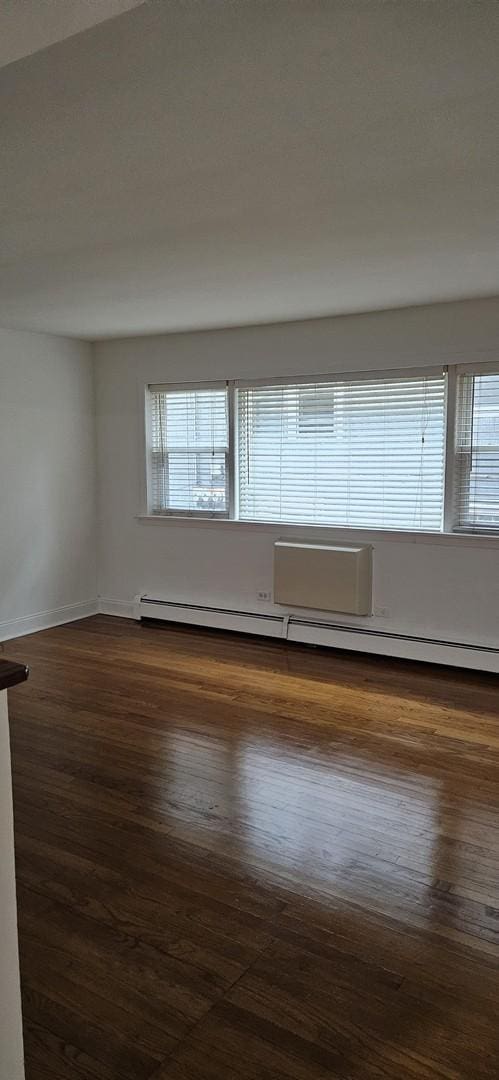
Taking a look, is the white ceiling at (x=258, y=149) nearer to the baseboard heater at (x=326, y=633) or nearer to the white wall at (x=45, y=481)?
the white wall at (x=45, y=481)

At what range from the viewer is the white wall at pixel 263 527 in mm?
4938

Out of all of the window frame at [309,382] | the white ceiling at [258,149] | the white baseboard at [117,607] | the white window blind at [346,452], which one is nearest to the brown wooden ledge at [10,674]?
the white ceiling at [258,149]

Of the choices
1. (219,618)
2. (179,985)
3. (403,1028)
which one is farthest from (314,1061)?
(219,618)

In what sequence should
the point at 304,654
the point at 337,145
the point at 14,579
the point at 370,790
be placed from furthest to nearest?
the point at 14,579 → the point at 304,654 → the point at 370,790 → the point at 337,145

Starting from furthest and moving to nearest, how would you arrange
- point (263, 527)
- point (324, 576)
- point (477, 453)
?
point (263, 527)
point (324, 576)
point (477, 453)

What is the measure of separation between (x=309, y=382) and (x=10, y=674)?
457 centimetres

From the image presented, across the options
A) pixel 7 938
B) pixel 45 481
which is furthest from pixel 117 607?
pixel 7 938

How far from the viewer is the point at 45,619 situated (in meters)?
6.34

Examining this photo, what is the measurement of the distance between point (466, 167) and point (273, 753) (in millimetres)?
2721

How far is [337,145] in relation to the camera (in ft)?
7.65

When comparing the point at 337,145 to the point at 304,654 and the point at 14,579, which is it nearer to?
the point at 304,654

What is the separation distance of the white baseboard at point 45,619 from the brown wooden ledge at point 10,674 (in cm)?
476

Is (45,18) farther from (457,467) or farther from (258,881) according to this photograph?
(457,467)

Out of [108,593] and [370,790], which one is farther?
[108,593]
